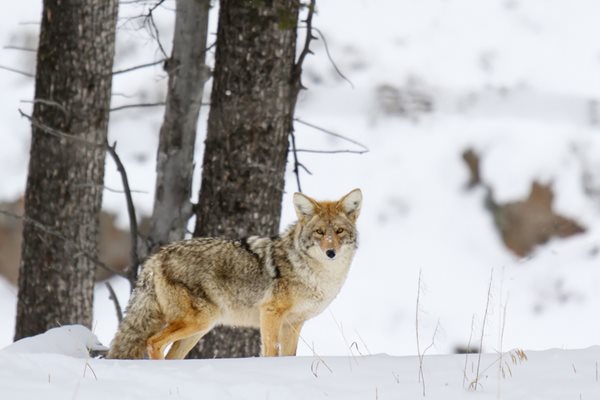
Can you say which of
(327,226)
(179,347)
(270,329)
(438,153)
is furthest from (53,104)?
(438,153)

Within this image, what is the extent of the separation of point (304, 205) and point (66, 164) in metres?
2.62

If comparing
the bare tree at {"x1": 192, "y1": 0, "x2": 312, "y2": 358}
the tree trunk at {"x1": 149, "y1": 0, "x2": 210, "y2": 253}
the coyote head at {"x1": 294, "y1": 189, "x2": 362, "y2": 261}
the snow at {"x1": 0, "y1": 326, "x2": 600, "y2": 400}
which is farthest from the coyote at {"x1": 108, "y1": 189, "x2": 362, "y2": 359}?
the tree trunk at {"x1": 149, "y1": 0, "x2": 210, "y2": 253}

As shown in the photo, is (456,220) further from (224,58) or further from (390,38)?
(224,58)

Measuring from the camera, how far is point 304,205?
23.8 ft

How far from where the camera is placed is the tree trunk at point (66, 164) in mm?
8734

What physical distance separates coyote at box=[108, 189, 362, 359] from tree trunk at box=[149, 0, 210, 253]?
61.7 inches

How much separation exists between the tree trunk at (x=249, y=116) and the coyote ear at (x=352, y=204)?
2.86 feet

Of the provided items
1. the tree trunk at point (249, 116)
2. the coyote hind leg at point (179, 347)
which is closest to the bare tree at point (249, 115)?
the tree trunk at point (249, 116)

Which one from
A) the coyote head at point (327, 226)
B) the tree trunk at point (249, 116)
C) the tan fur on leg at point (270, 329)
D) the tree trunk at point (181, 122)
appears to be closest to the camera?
the tan fur on leg at point (270, 329)

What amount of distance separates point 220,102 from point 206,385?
3.45 metres

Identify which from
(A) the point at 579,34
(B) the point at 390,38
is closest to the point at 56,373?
(B) the point at 390,38

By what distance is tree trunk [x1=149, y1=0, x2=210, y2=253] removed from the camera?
29.0 feet

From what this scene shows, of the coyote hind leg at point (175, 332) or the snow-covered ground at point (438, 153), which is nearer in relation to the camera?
A: the coyote hind leg at point (175, 332)

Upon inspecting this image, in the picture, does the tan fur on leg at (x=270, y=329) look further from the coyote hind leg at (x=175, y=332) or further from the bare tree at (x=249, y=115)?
the bare tree at (x=249, y=115)
